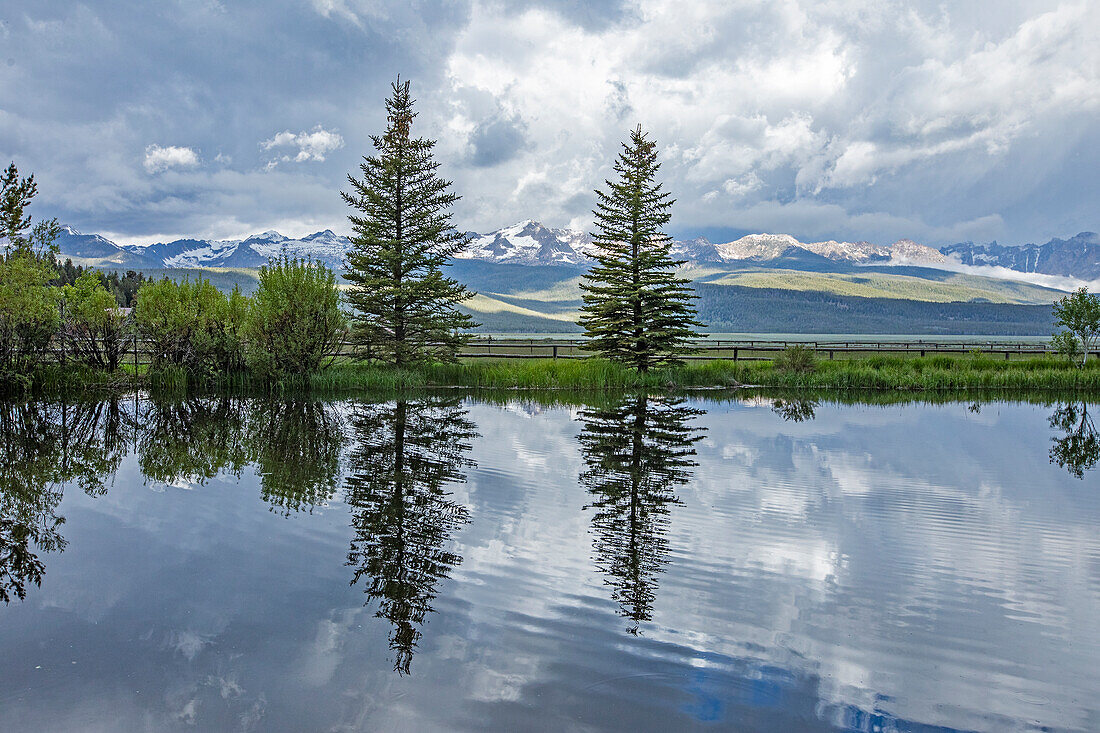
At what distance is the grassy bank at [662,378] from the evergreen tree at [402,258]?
4.11 ft

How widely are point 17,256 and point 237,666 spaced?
71.2 ft

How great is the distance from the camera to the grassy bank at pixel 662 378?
85.6 feet

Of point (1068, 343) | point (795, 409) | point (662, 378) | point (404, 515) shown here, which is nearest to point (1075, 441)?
point (795, 409)

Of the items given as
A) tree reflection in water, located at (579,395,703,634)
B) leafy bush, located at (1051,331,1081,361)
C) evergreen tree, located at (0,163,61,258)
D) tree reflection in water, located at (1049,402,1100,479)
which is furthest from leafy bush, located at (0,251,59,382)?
leafy bush, located at (1051,331,1081,361)

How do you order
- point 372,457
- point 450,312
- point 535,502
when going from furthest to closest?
point 450,312, point 372,457, point 535,502

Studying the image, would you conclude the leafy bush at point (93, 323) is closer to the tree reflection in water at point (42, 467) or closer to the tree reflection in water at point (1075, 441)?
the tree reflection in water at point (42, 467)

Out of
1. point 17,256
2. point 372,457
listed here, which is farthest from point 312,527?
point 17,256

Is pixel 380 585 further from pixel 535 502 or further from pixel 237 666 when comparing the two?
pixel 535 502

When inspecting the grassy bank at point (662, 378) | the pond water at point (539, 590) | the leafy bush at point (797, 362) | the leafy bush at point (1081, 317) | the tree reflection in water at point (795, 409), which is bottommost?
the pond water at point (539, 590)

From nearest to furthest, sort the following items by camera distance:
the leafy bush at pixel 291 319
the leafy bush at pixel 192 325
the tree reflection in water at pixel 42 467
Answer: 1. the tree reflection in water at pixel 42 467
2. the leafy bush at pixel 192 325
3. the leafy bush at pixel 291 319

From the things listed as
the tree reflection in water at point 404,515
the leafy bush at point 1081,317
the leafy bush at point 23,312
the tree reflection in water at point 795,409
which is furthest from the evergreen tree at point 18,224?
the leafy bush at point 1081,317

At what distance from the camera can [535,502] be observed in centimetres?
1028

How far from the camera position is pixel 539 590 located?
22.5 ft

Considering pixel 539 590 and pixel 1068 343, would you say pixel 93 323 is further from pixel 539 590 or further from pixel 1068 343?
pixel 1068 343
